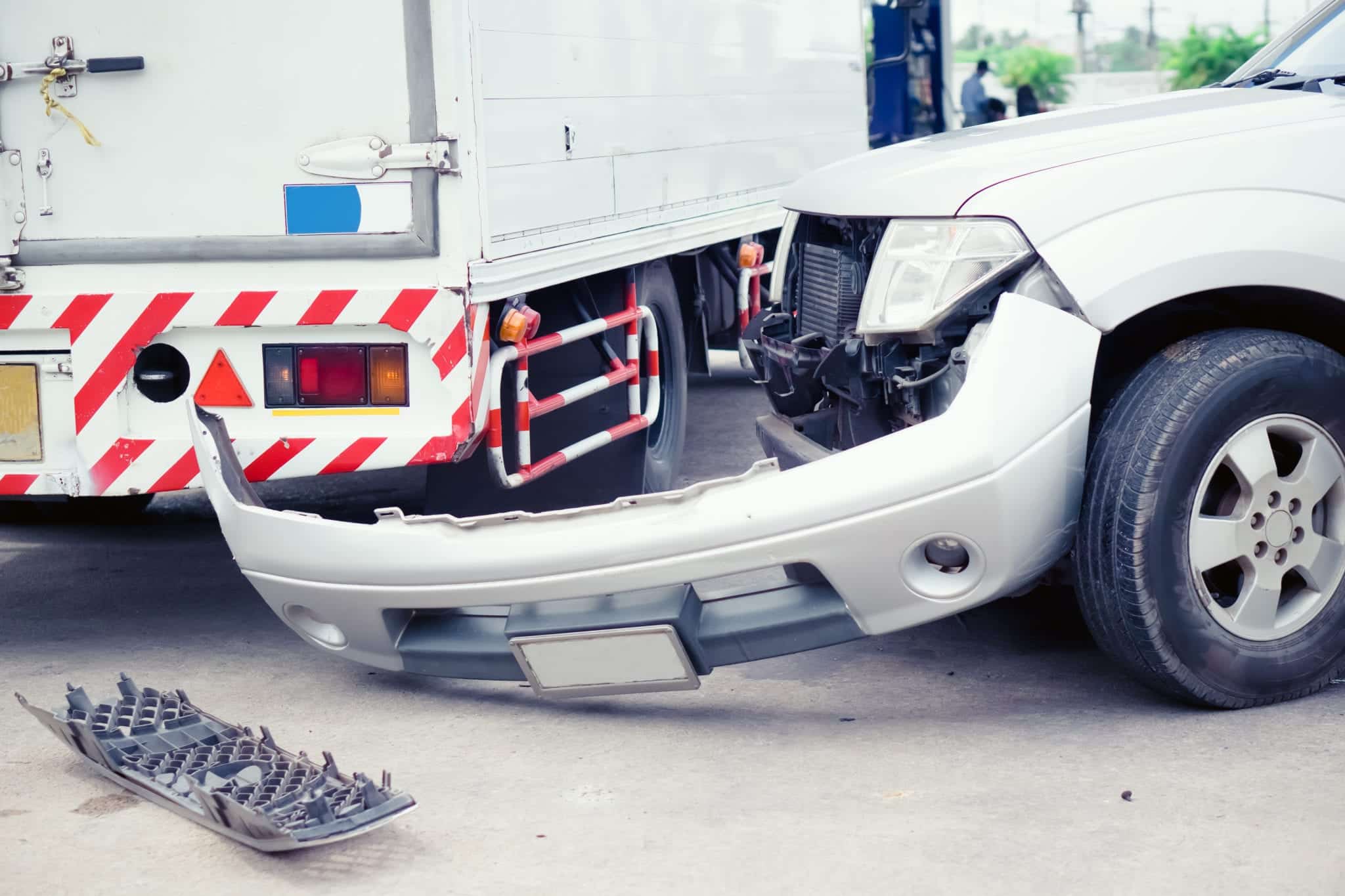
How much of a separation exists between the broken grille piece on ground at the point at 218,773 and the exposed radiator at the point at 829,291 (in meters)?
1.70

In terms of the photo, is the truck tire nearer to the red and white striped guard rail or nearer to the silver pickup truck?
the red and white striped guard rail

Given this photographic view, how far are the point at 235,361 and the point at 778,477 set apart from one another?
160 cm

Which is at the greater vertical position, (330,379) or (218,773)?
(330,379)

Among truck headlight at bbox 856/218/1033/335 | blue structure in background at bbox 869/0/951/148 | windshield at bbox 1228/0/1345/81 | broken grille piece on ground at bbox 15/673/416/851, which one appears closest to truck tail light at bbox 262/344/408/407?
broken grille piece on ground at bbox 15/673/416/851

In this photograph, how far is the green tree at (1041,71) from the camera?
5566 cm

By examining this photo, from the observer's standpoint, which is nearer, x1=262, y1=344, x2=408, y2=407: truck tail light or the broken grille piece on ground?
the broken grille piece on ground

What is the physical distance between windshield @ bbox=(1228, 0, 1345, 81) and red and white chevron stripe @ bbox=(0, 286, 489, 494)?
246 centimetres

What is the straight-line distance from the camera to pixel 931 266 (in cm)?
369

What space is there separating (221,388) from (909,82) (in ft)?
34.8

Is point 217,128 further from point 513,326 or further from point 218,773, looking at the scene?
point 218,773

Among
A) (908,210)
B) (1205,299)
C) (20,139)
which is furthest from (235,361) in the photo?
(1205,299)

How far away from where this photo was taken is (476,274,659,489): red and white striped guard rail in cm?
445

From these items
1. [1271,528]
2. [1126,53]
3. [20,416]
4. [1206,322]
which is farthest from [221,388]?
[1126,53]

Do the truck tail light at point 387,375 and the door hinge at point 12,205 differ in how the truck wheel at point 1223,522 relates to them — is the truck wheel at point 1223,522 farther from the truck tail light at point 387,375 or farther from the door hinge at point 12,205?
the door hinge at point 12,205
